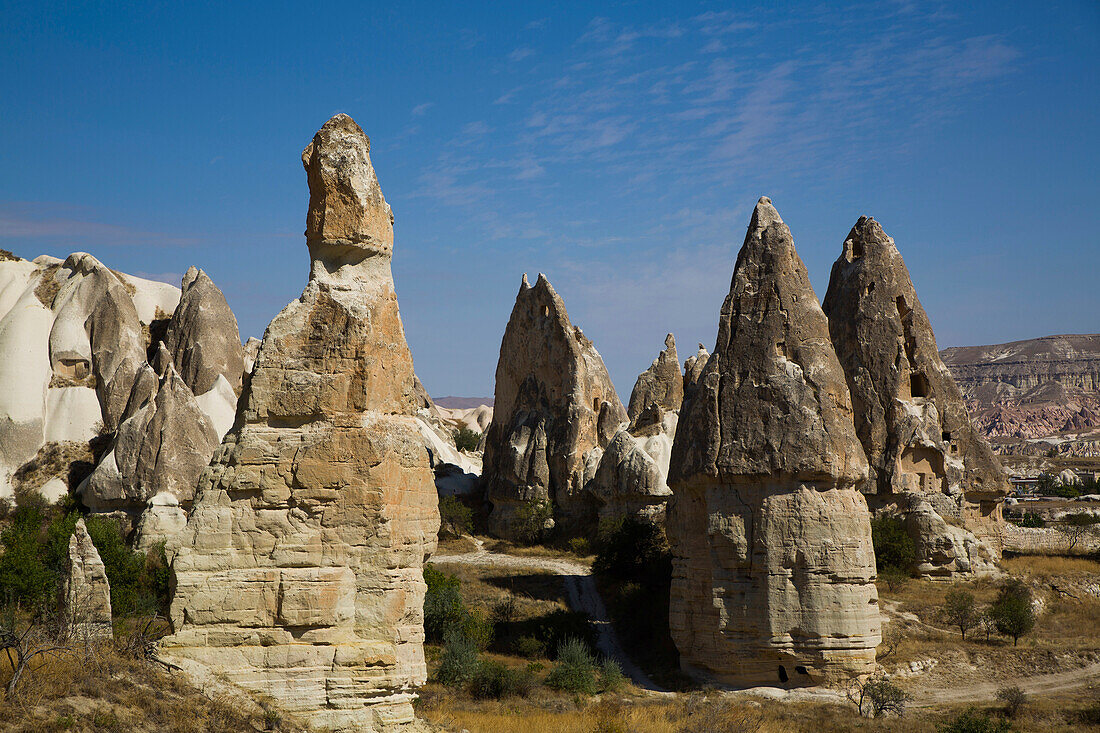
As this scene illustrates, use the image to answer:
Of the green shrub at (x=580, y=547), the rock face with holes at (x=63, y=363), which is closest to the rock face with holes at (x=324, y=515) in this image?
the green shrub at (x=580, y=547)

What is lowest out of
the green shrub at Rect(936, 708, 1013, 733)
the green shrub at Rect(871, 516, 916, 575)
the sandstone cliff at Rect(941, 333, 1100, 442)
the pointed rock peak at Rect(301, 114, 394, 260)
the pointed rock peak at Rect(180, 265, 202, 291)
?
the green shrub at Rect(936, 708, 1013, 733)

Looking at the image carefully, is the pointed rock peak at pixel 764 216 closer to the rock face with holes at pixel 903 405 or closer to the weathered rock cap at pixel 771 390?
the weathered rock cap at pixel 771 390

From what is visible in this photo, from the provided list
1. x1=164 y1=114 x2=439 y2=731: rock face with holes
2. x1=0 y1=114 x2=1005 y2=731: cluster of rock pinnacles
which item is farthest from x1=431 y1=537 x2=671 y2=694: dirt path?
x1=164 y1=114 x2=439 y2=731: rock face with holes

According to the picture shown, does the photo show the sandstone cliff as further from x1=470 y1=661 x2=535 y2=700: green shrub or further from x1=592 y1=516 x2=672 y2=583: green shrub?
x1=470 y1=661 x2=535 y2=700: green shrub

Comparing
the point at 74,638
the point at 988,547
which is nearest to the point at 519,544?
the point at 988,547

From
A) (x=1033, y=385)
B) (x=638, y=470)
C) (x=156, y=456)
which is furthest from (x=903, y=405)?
(x=1033, y=385)

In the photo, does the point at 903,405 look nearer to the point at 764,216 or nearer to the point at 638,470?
the point at 638,470

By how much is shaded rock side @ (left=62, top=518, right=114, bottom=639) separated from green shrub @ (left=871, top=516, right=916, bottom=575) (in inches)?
711

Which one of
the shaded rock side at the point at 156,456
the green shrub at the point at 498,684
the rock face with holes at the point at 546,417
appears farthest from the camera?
the rock face with holes at the point at 546,417

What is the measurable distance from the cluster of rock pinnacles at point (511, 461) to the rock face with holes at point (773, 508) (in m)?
0.04

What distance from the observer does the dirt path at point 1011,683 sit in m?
17.7

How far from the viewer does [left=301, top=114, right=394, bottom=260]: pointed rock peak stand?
10992 mm

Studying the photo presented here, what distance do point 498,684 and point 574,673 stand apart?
4.92ft

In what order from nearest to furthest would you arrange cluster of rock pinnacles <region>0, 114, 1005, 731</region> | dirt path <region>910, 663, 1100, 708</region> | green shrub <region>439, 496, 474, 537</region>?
cluster of rock pinnacles <region>0, 114, 1005, 731</region>
dirt path <region>910, 663, 1100, 708</region>
green shrub <region>439, 496, 474, 537</region>
